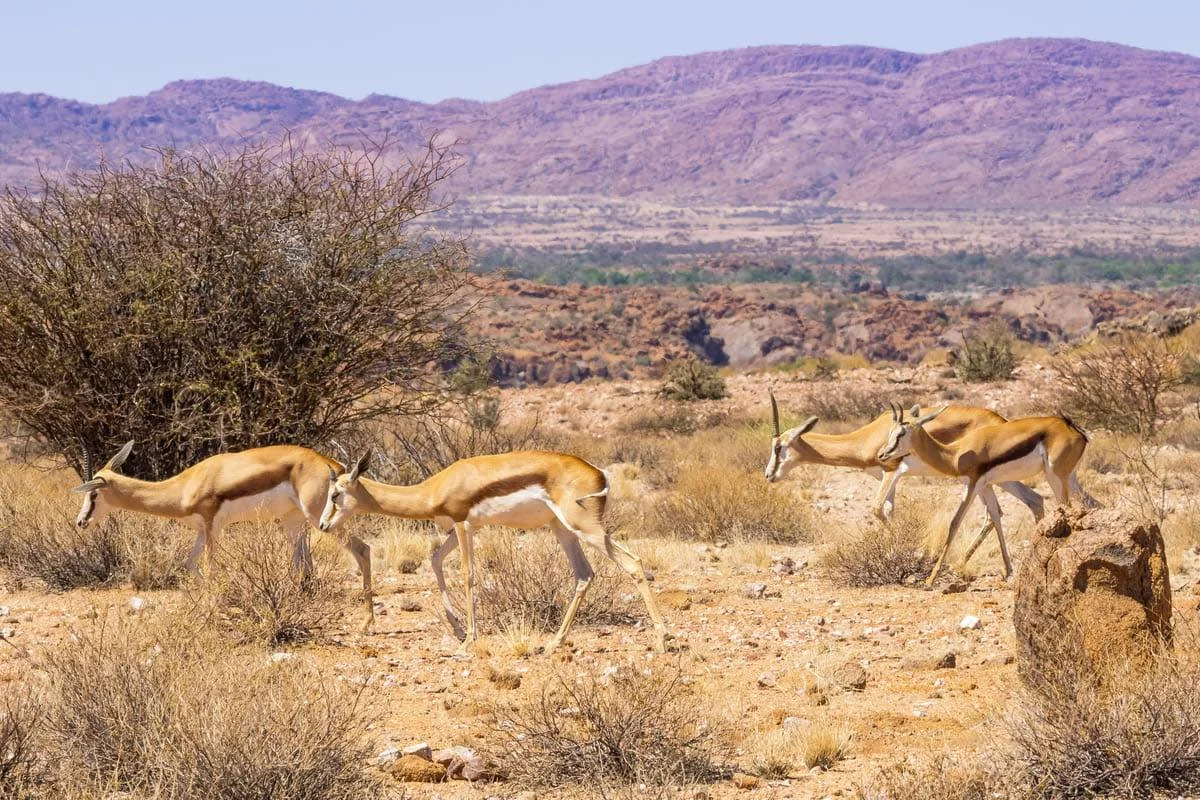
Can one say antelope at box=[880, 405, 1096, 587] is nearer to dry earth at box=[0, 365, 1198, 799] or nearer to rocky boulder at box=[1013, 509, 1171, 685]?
dry earth at box=[0, 365, 1198, 799]

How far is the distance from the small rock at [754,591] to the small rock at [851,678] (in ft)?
10.0

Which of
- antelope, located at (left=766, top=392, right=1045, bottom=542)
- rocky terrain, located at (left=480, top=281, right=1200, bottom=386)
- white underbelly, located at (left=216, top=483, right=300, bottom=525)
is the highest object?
white underbelly, located at (left=216, top=483, right=300, bottom=525)

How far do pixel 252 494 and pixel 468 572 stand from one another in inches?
69.9

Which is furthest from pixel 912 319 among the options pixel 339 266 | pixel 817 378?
pixel 339 266

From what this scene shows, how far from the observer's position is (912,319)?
64938mm

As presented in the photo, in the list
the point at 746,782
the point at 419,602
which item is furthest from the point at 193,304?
the point at 746,782

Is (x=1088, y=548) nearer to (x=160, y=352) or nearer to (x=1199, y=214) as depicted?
(x=160, y=352)

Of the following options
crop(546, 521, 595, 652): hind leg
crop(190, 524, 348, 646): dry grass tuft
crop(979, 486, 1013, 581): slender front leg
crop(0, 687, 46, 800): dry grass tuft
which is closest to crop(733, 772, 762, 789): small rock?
crop(0, 687, 46, 800): dry grass tuft

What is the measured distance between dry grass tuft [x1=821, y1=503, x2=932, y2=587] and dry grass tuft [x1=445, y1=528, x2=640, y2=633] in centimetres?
194

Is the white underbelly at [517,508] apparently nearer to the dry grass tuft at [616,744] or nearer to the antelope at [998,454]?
the dry grass tuft at [616,744]

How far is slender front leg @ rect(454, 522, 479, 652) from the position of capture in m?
9.58

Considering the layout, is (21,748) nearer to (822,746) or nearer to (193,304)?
(822,746)

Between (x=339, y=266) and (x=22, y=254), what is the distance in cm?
271

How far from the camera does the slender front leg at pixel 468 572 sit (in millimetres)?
9578
